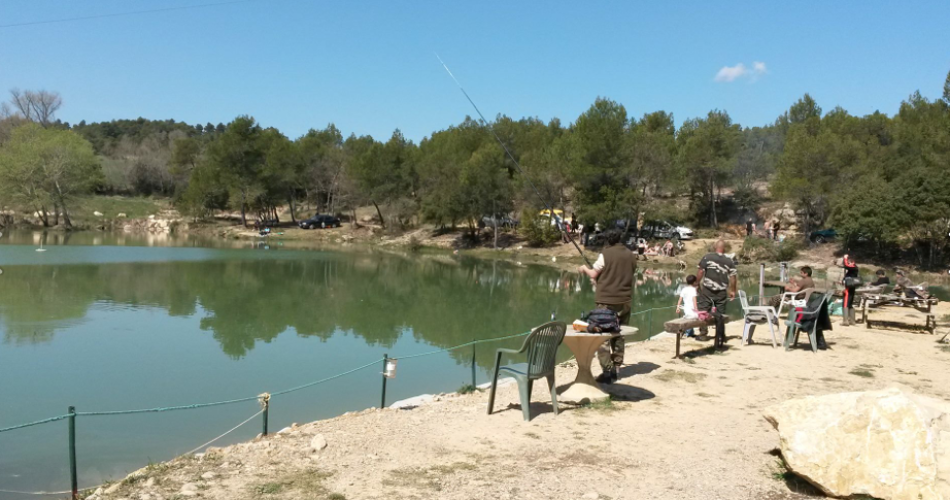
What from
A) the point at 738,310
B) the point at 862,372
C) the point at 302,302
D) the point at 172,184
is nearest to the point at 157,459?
the point at 862,372

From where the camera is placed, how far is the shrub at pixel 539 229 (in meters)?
45.6

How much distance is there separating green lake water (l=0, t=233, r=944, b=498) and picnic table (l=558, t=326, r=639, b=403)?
61cm

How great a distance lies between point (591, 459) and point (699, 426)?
1505 mm

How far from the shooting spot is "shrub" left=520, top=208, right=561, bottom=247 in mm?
45594

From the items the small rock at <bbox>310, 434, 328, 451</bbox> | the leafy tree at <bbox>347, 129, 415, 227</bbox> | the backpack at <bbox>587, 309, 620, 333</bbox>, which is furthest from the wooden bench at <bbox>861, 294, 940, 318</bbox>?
the leafy tree at <bbox>347, 129, 415, 227</bbox>

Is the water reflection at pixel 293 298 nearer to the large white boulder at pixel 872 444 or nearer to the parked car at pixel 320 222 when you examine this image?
the large white boulder at pixel 872 444

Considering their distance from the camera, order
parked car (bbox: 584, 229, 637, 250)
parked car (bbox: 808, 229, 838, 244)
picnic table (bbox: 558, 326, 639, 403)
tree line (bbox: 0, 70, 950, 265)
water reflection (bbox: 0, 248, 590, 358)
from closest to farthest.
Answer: picnic table (bbox: 558, 326, 639, 403) → water reflection (bbox: 0, 248, 590, 358) → tree line (bbox: 0, 70, 950, 265) → parked car (bbox: 808, 229, 838, 244) → parked car (bbox: 584, 229, 637, 250)

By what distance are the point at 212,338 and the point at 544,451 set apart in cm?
1158

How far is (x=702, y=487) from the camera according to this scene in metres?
4.93

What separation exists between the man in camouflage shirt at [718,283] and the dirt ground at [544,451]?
1587 millimetres

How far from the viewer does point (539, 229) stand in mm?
46125

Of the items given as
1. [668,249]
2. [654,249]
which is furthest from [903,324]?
[654,249]

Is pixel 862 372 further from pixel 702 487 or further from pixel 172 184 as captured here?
pixel 172 184

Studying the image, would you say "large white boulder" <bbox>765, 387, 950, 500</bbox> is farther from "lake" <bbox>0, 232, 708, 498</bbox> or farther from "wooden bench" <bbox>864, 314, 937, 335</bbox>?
"wooden bench" <bbox>864, 314, 937, 335</bbox>
